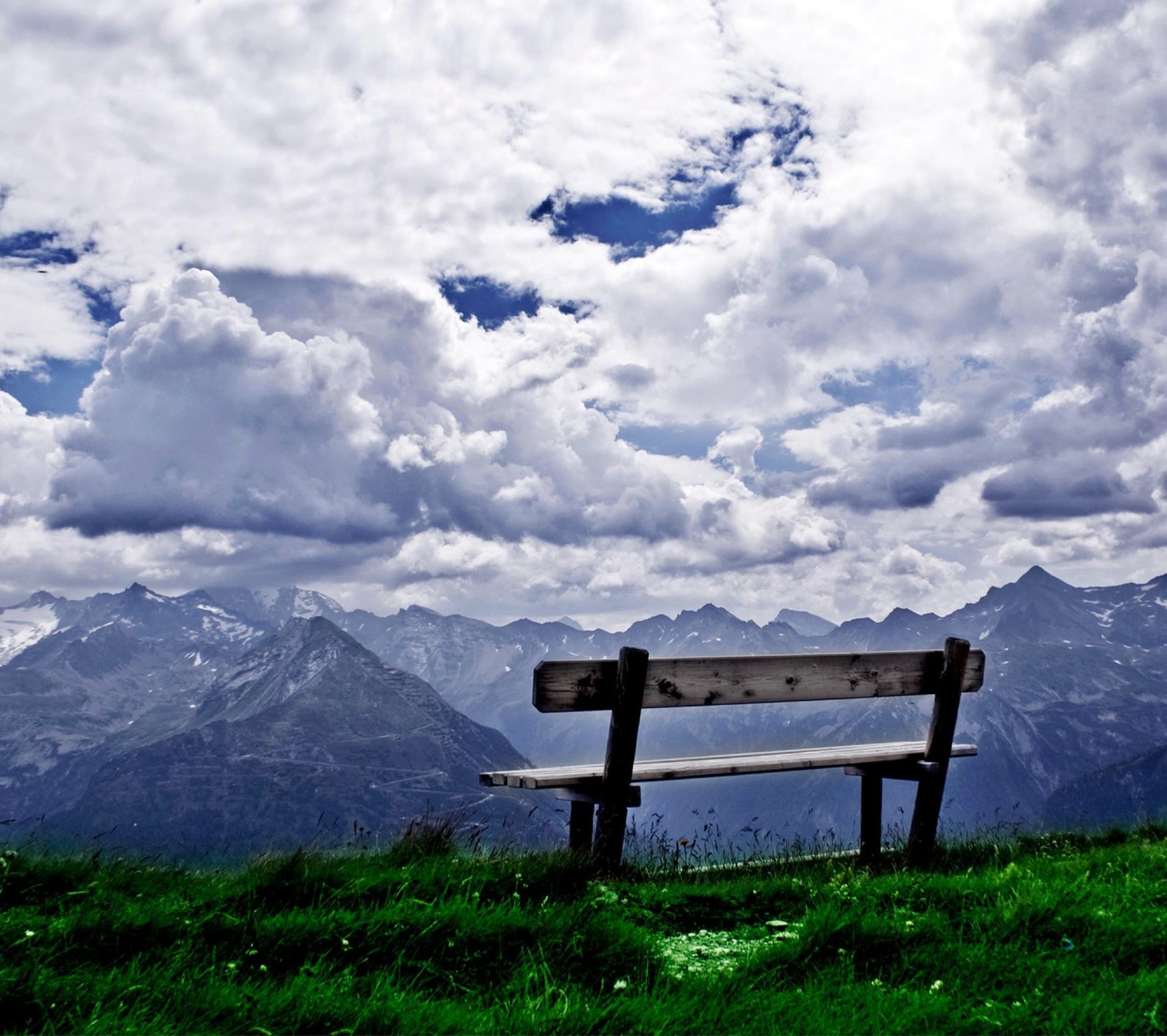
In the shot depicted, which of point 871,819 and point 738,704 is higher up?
point 738,704

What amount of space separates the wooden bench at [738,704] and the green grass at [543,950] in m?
1.19

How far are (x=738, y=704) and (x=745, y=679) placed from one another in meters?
0.33

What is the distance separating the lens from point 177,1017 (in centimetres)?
384

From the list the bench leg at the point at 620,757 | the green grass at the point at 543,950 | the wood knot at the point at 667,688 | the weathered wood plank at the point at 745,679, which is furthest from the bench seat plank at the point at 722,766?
the green grass at the point at 543,950

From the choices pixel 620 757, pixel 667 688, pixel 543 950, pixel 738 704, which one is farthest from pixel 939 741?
pixel 543 950

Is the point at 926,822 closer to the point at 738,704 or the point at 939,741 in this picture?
the point at 939,741

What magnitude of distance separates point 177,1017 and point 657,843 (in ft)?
16.6

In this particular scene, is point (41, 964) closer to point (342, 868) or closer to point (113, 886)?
point (113, 886)

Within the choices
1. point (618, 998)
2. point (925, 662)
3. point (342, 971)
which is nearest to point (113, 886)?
point (342, 971)

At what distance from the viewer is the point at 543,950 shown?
4875mm

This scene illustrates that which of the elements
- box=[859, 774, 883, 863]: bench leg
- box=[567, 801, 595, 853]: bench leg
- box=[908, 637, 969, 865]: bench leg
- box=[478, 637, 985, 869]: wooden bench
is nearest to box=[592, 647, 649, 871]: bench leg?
box=[478, 637, 985, 869]: wooden bench

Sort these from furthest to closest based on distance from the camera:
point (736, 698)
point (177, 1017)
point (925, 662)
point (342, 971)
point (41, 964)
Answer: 1. point (925, 662)
2. point (736, 698)
3. point (342, 971)
4. point (41, 964)
5. point (177, 1017)

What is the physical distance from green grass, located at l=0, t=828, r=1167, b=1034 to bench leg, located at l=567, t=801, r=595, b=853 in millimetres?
1504

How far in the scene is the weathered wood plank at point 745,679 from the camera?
7227 mm
